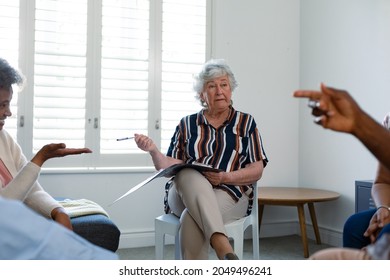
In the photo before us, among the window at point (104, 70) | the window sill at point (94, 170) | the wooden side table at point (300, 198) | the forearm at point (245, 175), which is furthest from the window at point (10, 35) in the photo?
the wooden side table at point (300, 198)

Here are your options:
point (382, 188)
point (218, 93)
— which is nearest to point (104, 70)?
point (218, 93)

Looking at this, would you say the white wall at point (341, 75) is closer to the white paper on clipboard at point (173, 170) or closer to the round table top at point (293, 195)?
the round table top at point (293, 195)

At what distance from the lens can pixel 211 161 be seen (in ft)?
7.06

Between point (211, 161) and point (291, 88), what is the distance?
5.78 ft

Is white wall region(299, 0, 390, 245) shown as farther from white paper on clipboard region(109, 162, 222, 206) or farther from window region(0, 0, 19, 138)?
window region(0, 0, 19, 138)

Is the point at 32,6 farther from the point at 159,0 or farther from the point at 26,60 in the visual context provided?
the point at 159,0

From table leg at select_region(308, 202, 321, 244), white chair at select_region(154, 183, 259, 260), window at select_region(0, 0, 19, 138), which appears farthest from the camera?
table leg at select_region(308, 202, 321, 244)

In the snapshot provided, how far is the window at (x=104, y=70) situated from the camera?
2.96m

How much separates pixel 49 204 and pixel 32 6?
5.82ft

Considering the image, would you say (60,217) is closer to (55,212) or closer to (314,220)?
(55,212)

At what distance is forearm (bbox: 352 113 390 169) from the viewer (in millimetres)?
813

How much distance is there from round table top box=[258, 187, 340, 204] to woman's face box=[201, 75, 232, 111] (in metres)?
1.02

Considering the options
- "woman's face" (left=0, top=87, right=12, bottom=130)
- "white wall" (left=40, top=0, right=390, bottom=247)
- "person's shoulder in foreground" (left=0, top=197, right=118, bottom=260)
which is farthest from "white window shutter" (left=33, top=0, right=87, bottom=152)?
"person's shoulder in foreground" (left=0, top=197, right=118, bottom=260)
